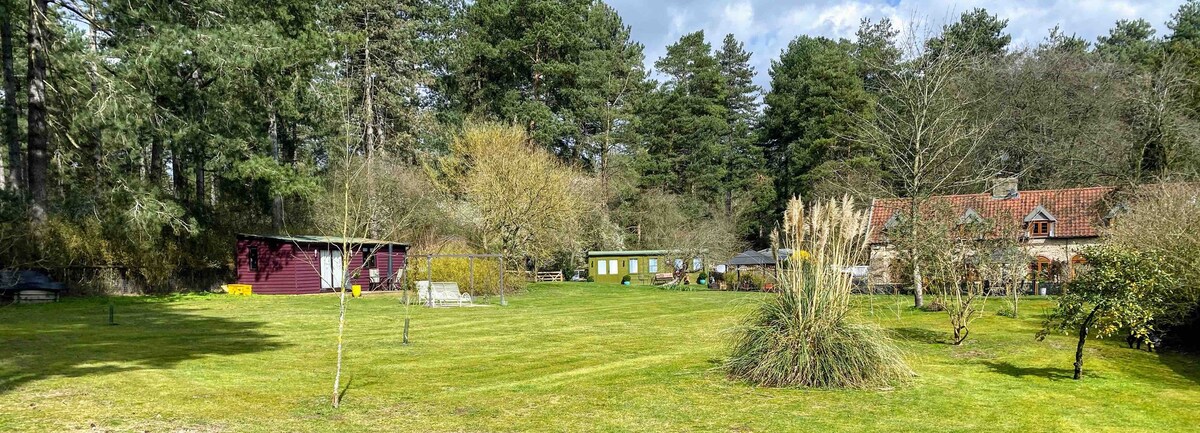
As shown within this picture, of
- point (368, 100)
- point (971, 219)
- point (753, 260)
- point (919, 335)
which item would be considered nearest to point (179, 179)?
point (368, 100)

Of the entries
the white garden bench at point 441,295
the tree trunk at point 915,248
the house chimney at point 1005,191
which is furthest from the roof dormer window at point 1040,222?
the white garden bench at point 441,295

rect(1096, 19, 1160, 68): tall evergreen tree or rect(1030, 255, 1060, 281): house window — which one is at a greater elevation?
rect(1096, 19, 1160, 68): tall evergreen tree

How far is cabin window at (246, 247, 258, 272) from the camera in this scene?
2938cm

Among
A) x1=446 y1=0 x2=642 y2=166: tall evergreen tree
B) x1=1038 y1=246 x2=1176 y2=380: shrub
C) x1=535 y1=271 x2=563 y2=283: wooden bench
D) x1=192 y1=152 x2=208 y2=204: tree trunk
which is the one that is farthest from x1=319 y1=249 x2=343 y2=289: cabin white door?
x1=1038 y1=246 x2=1176 y2=380: shrub

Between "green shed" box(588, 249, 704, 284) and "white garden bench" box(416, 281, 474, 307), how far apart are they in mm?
20445

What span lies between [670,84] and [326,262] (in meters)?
37.2

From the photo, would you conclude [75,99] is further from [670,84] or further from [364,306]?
[670,84]

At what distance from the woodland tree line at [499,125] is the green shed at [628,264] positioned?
169 cm

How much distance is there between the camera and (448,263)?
27562 millimetres

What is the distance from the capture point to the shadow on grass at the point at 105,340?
10.5m

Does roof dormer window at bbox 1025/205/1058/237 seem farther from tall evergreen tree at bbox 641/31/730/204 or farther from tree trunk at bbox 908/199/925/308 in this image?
tall evergreen tree at bbox 641/31/730/204

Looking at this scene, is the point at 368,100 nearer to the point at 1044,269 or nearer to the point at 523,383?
the point at 1044,269

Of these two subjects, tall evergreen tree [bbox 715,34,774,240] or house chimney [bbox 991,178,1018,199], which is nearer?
house chimney [bbox 991,178,1018,199]

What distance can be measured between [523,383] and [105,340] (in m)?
8.63
